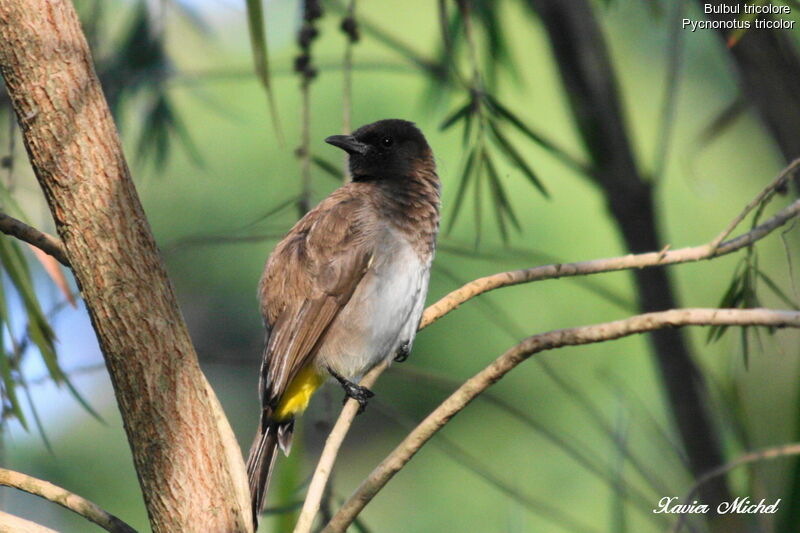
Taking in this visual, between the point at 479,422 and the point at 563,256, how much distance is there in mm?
1021

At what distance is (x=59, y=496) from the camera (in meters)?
1.54

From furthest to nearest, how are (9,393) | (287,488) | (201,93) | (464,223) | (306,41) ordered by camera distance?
1. (464,223)
2. (201,93)
3. (306,41)
4. (287,488)
5. (9,393)

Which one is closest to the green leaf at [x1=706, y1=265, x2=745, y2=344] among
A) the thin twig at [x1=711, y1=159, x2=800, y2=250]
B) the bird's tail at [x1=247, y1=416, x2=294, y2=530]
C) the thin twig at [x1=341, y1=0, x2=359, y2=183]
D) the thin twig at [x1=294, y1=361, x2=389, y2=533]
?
the thin twig at [x1=711, y1=159, x2=800, y2=250]

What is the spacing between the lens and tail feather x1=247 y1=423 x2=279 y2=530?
2.43 metres

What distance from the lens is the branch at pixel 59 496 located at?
4.91 feet

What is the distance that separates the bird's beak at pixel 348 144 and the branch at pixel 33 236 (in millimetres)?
1539

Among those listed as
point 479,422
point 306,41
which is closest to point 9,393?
point 306,41

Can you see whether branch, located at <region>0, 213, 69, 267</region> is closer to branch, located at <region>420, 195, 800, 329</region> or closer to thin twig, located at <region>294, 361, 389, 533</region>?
thin twig, located at <region>294, 361, 389, 533</region>

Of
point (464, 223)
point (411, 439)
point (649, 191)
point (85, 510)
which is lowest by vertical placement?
point (85, 510)

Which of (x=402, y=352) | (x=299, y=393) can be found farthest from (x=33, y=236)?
(x=402, y=352)

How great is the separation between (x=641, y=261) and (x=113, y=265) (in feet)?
3.05

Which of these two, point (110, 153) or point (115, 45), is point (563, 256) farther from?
point (110, 153)

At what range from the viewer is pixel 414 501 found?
5.56 m

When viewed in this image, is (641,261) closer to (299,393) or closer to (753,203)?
(753,203)
